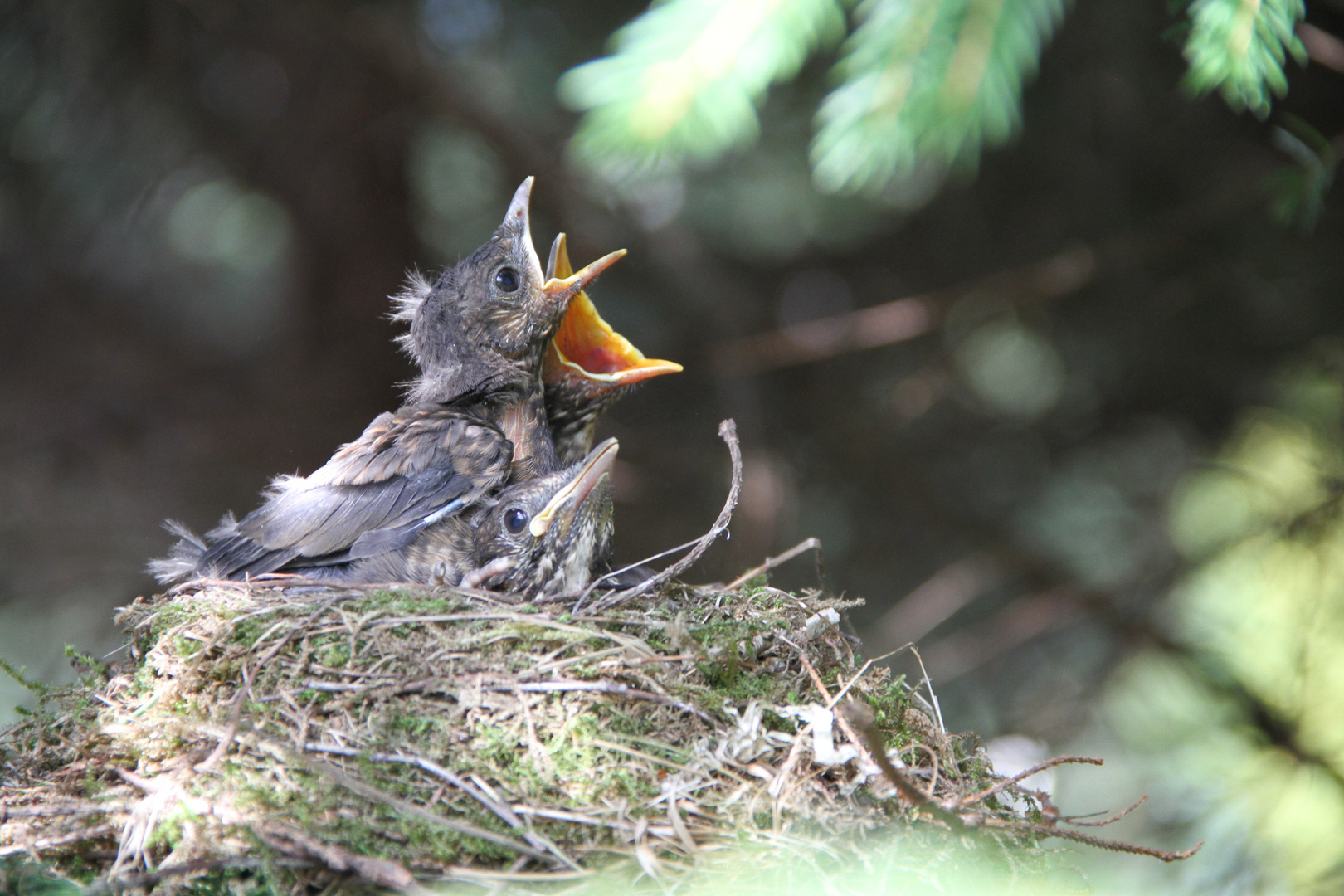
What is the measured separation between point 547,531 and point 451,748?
0.86 m

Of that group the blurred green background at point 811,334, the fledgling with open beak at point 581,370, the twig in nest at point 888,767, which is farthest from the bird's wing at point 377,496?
the twig in nest at point 888,767

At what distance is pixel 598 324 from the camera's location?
10.4 feet

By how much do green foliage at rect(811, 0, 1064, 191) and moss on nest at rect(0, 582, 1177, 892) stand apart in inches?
31.2

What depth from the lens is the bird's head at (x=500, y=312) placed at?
2.80 meters

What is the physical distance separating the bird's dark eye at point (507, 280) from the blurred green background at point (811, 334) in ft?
2.18

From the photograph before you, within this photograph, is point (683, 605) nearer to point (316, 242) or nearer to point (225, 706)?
point (225, 706)

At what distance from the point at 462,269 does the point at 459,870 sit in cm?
204

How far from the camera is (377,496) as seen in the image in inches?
95.6

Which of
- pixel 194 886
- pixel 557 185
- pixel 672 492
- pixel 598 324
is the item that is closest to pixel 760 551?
pixel 672 492

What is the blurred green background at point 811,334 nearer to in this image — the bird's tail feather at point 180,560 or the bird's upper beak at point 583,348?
the bird's upper beak at point 583,348

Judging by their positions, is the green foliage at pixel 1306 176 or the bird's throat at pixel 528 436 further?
the bird's throat at pixel 528 436

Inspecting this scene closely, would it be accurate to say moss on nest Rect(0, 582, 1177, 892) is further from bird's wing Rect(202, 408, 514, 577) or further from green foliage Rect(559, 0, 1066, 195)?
green foliage Rect(559, 0, 1066, 195)

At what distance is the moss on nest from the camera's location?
55.2 inches

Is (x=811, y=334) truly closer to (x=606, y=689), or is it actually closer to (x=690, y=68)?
(x=606, y=689)
